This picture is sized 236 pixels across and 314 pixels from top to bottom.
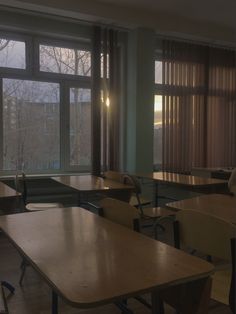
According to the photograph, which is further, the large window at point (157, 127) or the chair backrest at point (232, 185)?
the large window at point (157, 127)

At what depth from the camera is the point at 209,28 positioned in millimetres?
5754

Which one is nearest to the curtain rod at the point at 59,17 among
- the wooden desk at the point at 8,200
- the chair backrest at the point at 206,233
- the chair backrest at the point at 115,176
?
the chair backrest at the point at 115,176

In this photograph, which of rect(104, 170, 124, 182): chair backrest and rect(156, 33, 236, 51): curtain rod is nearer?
rect(104, 170, 124, 182): chair backrest

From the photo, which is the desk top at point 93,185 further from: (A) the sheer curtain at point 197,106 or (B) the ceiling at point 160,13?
(B) the ceiling at point 160,13

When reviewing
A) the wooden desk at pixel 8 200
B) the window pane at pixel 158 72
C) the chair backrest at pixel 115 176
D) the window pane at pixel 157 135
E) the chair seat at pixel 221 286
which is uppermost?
the window pane at pixel 158 72

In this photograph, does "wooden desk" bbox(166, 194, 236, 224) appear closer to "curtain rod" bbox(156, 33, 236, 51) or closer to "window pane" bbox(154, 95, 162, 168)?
"window pane" bbox(154, 95, 162, 168)

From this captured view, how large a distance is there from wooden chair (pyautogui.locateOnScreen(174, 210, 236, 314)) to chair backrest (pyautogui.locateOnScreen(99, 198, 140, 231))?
0.22 meters

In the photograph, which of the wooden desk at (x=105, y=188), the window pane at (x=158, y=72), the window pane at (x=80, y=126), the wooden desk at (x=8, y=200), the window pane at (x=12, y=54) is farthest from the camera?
the window pane at (x=158, y=72)

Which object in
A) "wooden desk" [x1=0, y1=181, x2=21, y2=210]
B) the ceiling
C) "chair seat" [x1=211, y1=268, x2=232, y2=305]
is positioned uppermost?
the ceiling

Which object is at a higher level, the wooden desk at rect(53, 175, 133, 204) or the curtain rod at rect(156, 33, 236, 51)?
the curtain rod at rect(156, 33, 236, 51)

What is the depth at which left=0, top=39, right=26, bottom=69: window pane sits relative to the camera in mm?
4734

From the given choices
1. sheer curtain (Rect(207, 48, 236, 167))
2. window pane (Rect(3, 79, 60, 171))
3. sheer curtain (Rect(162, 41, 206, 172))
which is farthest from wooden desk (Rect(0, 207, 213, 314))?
sheer curtain (Rect(207, 48, 236, 167))

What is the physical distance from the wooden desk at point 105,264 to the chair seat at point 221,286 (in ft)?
1.05

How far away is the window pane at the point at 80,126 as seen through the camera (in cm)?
528
